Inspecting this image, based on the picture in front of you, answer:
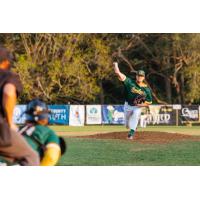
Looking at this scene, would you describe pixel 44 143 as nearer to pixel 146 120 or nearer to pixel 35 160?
pixel 35 160

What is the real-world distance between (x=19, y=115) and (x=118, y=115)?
534 cm

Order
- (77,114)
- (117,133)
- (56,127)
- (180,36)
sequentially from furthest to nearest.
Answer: (77,114) → (117,133) → (180,36) → (56,127)

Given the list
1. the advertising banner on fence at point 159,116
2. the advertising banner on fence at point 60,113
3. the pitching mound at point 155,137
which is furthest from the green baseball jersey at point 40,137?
the advertising banner on fence at point 159,116

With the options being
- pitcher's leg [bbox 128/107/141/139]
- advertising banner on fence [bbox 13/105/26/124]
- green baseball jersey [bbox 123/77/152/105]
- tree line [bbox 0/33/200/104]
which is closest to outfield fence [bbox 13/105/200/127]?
pitcher's leg [bbox 128/107/141/139]

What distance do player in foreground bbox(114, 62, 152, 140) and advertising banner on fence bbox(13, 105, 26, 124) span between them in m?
2.65

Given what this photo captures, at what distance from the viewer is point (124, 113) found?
13.8m

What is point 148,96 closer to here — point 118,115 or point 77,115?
point 118,115

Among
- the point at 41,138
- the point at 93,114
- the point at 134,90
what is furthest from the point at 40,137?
the point at 93,114

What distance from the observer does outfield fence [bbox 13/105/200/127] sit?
14102 millimetres

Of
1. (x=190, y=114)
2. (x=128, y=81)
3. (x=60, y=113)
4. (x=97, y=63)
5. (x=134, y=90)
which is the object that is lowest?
(x=190, y=114)

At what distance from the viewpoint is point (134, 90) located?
13.1 meters
